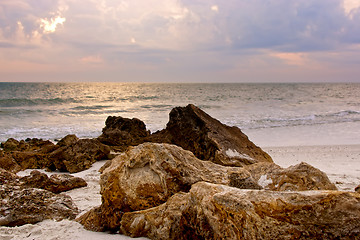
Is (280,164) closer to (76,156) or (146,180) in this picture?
(76,156)

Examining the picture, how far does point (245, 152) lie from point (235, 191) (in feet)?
13.1

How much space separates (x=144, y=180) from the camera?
3.11 m

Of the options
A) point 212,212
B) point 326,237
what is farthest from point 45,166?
point 326,237

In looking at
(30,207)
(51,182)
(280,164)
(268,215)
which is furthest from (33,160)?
(268,215)

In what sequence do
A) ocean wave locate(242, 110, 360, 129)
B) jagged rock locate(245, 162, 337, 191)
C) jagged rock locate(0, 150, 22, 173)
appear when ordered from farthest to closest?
ocean wave locate(242, 110, 360, 129) < jagged rock locate(0, 150, 22, 173) < jagged rock locate(245, 162, 337, 191)

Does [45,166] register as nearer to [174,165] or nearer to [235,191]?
[174,165]

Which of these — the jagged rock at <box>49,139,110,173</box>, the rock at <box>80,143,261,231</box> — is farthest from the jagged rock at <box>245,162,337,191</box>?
the jagged rock at <box>49,139,110,173</box>

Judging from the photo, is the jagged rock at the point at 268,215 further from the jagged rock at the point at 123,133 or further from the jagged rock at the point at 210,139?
the jagged rock at the point at 123,133

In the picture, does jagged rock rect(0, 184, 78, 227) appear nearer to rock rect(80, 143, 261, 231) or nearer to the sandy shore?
the sandy shore

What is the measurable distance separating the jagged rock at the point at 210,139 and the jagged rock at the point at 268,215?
324 cm

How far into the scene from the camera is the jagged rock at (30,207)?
11.3 feet

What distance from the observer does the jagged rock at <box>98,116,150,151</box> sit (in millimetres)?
9219

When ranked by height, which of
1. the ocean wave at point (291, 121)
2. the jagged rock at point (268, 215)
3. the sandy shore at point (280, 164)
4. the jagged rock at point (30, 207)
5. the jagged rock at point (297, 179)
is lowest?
the ocean wave at point (291, 121)

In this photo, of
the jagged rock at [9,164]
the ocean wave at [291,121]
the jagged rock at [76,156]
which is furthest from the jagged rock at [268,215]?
the ocean wave at [291,121]
